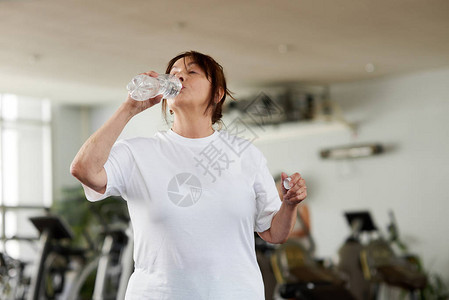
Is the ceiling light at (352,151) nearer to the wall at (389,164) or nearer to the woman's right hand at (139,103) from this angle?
the wall at (389,164)

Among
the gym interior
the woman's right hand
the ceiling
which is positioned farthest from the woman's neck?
the ceiling

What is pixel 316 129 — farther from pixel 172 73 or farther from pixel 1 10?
pixel 172 73

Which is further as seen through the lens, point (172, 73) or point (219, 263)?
point (172, 73)

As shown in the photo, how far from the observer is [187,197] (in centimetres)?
136

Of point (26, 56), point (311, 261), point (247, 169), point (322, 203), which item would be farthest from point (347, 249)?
point (247, 169)

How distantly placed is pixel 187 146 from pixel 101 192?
0.23 m

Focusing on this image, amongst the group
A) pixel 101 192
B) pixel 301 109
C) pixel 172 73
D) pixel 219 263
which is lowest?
pixel 219 263

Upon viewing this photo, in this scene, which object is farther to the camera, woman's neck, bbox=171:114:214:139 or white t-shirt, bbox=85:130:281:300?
woman's neck, bbox=171:114:214:139

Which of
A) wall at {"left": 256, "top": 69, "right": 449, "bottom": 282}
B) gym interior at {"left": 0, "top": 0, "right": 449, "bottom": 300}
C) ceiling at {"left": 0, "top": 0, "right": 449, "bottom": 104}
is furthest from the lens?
wall at {"left": 256, "top": 69, "right": 449, "bottom": 282}

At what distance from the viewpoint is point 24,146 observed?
945cm

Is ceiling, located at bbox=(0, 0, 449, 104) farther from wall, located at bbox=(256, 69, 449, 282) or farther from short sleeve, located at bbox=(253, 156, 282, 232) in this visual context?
short sleeve, located at bbox=(253, 156, 282, 232)

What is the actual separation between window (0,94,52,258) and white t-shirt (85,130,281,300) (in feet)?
26.1

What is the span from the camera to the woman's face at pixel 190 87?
4.82 ft

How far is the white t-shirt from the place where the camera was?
1332 mm
